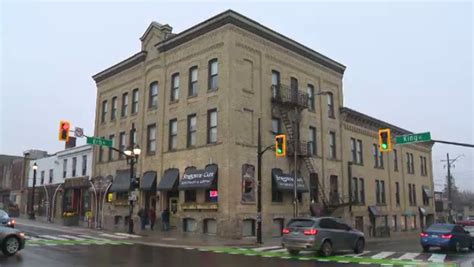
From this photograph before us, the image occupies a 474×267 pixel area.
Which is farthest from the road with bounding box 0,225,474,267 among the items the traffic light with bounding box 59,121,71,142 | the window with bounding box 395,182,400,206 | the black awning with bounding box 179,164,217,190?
the window with bounding box 395,182,400,206

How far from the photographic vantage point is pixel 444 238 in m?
23.3

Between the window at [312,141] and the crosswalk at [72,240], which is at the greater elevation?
the window at [312,141]

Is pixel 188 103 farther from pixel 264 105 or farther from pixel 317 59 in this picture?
pixel 317 59

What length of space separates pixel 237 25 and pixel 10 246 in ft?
63.8

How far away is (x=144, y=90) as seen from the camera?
3681cm

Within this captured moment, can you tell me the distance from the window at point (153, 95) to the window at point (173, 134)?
3.19m

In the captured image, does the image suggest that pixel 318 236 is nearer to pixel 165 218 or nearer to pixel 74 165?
pixel 165 218

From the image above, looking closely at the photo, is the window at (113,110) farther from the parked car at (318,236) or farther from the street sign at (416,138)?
the street sign at (416,138)

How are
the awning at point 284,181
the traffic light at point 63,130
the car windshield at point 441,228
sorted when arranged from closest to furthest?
the car windshield at point 441,228
the traffic light at point 63,130
the awning at point 284,181

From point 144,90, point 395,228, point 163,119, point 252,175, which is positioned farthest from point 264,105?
point 395,228

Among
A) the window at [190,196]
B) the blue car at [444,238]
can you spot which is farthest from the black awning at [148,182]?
the blue car at [444,238]

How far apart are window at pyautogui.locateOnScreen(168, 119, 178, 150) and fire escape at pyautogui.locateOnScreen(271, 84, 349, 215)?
723 cm

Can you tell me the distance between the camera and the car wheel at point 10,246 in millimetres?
16000

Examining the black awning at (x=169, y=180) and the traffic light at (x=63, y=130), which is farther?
the black awning at (x=169, y=180)
